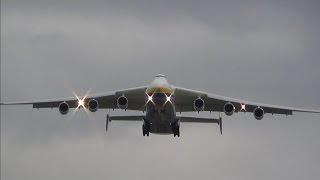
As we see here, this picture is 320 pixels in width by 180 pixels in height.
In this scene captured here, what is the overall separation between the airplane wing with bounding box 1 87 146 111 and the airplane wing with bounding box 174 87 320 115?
2.13 m

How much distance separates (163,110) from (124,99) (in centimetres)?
254

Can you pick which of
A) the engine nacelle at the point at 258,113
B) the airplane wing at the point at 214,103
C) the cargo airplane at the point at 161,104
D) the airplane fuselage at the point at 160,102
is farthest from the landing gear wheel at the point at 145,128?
the engine nacelle at the point at 258,113

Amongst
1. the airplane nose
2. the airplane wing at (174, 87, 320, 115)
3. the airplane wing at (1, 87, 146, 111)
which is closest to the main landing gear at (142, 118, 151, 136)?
the airplane wing at (1, 87, 146, 111)

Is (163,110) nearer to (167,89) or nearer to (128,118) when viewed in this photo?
(167,89)

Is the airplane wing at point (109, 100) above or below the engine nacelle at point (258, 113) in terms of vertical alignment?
above

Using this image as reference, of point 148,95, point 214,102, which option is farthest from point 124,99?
point 214,102

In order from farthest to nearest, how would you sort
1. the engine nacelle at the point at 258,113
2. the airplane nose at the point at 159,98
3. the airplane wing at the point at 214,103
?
the engine nacelle at the point at 258,113 → the airplane wing at the point at 214,103 → the airplane nose at the point at 159,98

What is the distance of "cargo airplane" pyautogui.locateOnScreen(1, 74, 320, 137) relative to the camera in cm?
3322

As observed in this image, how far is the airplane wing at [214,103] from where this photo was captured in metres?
36.5

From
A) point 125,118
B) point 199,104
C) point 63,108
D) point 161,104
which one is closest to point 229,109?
point 199,104

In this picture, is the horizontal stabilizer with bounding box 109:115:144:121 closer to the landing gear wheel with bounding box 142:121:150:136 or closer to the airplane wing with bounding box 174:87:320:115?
the landing gear wheel with bounding box 142:121:150:136

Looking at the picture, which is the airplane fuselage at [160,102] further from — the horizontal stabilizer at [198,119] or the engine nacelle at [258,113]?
Result: the engine nacelle at [258,113]

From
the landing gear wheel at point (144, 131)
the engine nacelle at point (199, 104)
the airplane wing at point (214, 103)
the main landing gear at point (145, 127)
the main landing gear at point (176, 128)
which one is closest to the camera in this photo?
the engine nacelle at point (199, 104)

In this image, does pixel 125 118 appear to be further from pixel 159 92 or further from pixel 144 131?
pixel 159 92
